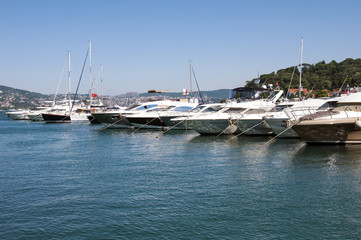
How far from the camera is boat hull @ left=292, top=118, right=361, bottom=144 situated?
23.6 m

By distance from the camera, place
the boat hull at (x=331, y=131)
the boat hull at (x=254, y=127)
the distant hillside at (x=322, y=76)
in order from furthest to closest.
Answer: the distant hillside at (x=322, y=76) → the boat hull at (x=254, y=127) → the boat hull at (x=331, y=131)

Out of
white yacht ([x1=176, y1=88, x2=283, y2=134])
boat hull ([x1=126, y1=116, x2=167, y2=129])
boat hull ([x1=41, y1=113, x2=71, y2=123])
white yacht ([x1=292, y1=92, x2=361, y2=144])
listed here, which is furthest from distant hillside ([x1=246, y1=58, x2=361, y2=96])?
white yacht ([x1=292, y1=92, x2=361, y2=144])

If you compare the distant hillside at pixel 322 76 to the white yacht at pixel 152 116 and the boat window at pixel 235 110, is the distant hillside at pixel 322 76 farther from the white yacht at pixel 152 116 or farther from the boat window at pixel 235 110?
the boat window at pixel 235 110

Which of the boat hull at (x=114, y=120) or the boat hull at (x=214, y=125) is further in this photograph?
the boat hull at (x=114, y=120)

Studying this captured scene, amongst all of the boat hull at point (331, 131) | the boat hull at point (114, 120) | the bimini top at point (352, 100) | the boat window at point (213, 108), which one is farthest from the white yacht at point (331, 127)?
the boat hull at point (114, 120)

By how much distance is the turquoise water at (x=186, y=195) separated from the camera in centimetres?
1077

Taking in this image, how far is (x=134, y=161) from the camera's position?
22.0 m

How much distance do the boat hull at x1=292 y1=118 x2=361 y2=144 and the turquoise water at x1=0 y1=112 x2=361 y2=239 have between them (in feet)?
2.57

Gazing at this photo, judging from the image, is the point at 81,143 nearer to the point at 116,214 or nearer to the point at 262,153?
the point at 262,153

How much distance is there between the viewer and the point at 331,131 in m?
24.2

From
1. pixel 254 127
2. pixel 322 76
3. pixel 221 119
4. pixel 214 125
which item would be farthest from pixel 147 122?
pixel 322 76

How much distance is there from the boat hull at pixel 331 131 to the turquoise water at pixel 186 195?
78cm

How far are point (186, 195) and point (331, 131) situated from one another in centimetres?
1378

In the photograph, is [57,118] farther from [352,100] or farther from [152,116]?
[352,100]
